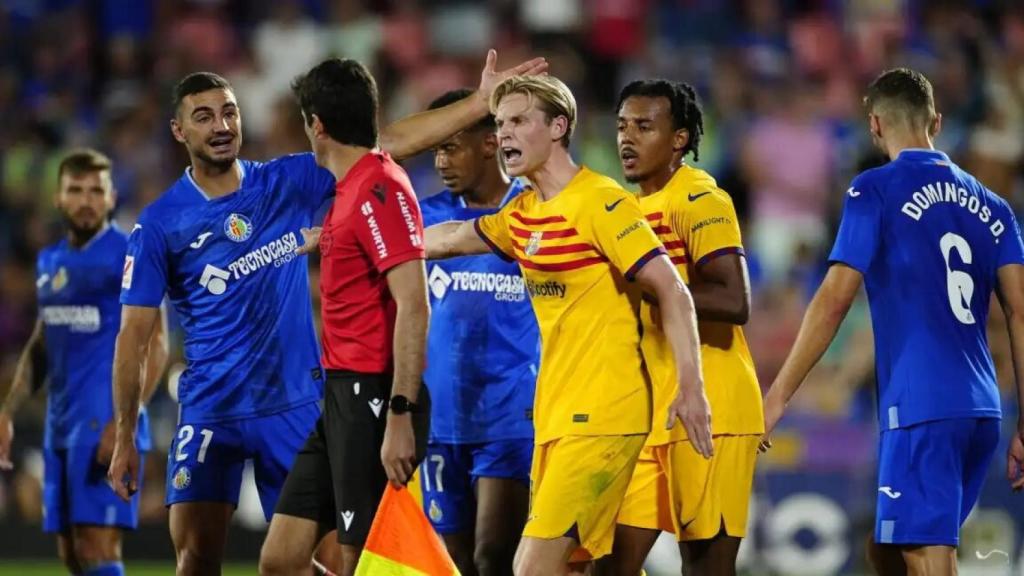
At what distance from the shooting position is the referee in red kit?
21.1 feet

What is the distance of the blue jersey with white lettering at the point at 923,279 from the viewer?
6898 millimetres

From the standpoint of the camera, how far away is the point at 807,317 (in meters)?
7.07

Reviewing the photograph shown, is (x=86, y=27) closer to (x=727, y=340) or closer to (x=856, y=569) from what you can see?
(x=856, y=569)

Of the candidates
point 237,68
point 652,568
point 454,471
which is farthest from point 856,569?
point 237,68

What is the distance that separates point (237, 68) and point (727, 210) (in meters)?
11.6

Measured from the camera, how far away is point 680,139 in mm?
7250

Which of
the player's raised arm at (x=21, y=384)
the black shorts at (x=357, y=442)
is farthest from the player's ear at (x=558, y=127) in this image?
the player's raised arm at (x=21, y=384)

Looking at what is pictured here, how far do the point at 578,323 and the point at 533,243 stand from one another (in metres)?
0.37

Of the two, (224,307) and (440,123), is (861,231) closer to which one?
(440,123)

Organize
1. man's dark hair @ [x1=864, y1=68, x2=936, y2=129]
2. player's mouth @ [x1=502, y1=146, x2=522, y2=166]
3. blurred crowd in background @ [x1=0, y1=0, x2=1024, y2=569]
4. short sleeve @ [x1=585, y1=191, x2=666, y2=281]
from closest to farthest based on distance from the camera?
short sleeve @ [x1=585, y1=191, x2=666, y2=281], player's mouth @ [x1=502, y1=146, x2=522, y2=166], man's dark hair @ [x1=864, y1=68, x2=936, y2=129], blurred crowd in background @ [x1=0, y1=0, x2=1024, y2=569]

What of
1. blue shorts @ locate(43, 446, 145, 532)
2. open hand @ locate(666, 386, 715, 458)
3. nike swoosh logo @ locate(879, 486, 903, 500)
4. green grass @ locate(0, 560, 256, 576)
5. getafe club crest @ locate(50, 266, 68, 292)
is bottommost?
green grass @ locate(0, 560, 256, 576)

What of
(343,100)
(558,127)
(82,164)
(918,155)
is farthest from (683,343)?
(82,164)

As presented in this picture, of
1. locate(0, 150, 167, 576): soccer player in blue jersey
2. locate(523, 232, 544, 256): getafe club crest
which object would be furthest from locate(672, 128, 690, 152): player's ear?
locate(0, 150, 167, 576): soccer player in blue jersey

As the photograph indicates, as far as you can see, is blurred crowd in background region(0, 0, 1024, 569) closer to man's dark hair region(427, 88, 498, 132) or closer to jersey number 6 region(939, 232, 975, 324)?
man's dark hair region(427, 88, 498, 132)
